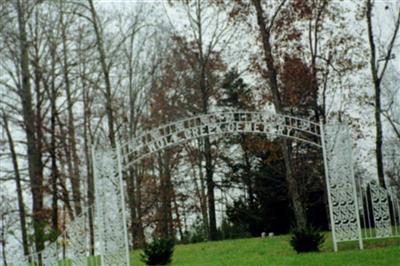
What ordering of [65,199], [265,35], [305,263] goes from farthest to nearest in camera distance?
[65,199] < [265,35] < [305,263]

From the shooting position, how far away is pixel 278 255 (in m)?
12.1

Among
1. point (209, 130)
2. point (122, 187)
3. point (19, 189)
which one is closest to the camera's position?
point (122, 187)

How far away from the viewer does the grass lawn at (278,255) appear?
10.5 metres

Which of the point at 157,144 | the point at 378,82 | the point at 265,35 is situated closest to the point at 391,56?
the point at 378,82

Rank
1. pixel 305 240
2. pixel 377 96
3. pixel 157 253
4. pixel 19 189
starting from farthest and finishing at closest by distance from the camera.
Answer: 1. pixel 19 189
2. pixel 377 96
3. pixel 157 253
4. pixel 305 240

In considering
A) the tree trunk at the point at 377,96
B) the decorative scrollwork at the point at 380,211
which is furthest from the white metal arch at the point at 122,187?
the tree trunk at the point at 377,96

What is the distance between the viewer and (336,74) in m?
19.0

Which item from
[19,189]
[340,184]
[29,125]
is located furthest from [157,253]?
[19,189]

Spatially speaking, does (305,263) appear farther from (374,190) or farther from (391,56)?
(391,56)

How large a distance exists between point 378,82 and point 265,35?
4698mm

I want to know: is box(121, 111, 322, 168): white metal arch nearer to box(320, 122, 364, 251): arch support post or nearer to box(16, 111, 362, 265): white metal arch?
box(16, 111, 362, 265): white metal arch

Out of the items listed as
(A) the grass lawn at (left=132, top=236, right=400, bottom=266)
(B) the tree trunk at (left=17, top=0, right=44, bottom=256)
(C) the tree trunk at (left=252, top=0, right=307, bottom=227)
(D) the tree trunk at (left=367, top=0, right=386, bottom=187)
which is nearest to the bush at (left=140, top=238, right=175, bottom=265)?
(A) the grass lawn at (left=132, top=236, right=400, bottom=266)

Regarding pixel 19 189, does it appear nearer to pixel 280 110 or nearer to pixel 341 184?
pixel 280 110

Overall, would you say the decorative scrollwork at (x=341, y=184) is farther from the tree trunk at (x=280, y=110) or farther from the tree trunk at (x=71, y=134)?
the tree trunk at (x=71, y=134)
